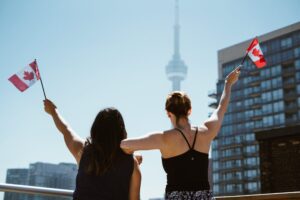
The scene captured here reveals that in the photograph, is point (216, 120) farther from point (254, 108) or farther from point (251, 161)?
point (254, 108)

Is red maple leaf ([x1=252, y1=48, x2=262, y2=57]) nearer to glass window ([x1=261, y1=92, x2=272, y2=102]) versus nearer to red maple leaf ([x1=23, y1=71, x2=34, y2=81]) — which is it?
red maple leaf ([x1=23, y1=71, x2=34, y2=81])

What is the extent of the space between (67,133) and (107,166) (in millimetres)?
654

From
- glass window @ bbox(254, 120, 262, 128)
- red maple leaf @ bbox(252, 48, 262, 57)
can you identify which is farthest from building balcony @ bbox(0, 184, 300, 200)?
glass window @ bbox(254, 120, 262, 128)

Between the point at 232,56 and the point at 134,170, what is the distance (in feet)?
298

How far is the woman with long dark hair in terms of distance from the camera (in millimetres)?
3275

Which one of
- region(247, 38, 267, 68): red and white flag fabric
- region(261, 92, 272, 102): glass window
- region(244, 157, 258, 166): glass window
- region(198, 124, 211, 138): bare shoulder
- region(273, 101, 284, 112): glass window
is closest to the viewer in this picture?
region(198, 124, 211, 138): bare shoulder

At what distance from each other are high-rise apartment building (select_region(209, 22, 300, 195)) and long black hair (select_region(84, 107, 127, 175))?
75.5m

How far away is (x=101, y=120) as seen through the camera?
3396 millimetres

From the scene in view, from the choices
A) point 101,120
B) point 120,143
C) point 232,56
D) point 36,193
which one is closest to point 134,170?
point 120,143

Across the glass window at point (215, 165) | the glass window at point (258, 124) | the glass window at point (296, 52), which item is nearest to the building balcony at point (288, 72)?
the glass window at point (296, 52)

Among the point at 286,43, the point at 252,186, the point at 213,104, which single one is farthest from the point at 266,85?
the point at 252,186

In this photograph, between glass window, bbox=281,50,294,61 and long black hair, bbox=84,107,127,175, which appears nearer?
long black hair, bbox=84,107,127,175

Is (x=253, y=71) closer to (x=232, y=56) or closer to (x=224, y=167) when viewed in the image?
(x=232, y=56)

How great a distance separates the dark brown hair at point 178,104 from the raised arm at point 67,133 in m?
0.82
